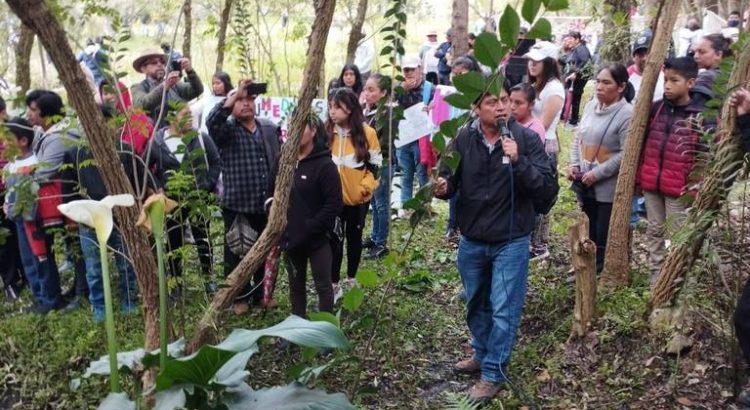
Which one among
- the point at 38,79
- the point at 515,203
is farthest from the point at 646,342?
the point at 38,79

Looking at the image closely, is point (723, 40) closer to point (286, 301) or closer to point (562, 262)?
point (562, 262)

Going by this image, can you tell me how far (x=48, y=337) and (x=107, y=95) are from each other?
Result: 1807 mm

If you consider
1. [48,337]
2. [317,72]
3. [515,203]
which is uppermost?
[317,72]

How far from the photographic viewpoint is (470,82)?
2.03m

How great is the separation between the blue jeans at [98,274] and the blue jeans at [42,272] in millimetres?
418

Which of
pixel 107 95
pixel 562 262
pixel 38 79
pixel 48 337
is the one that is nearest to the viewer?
pixel 107 95

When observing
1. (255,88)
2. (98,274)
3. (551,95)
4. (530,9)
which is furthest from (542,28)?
(98,274)

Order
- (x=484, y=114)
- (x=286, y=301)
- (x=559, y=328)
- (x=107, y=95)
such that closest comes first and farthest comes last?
A: (x=484, y=114) → (x=107, y=95) → (x=559, y=328) → (x=286, y=301)

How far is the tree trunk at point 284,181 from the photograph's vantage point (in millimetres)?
2703

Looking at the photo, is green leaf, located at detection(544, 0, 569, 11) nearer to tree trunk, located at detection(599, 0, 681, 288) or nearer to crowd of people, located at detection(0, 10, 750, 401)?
crowd of people, located at detection(0, 10, 750, 401)

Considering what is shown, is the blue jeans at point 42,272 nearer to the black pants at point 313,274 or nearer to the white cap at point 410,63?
the black pants at point 313,274

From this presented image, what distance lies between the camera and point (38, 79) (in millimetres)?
14656

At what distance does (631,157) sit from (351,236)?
2008 mm

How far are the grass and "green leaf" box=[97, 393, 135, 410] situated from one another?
39.2 inches
